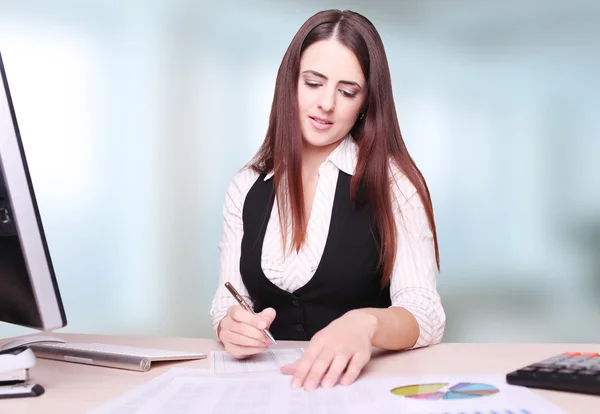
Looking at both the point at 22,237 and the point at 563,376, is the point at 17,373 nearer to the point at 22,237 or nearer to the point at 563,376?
the point at 22,237

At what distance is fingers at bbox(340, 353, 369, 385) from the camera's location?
1.02 metres

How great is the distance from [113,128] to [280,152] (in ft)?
6.32

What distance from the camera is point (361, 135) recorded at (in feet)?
5.98

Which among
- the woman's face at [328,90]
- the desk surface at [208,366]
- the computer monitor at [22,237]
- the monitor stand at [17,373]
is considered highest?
the woman's face at [328,90]

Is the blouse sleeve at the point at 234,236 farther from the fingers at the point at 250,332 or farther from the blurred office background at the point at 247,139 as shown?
the blurred office background at the point at 247,139

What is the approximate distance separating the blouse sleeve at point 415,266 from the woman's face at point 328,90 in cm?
19

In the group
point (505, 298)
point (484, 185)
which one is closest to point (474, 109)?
point (484, 185)

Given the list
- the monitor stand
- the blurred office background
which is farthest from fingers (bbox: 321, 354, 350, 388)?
the blurred office background

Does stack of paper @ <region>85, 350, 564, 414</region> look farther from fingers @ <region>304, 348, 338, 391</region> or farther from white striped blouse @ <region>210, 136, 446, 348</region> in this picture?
white striped blouse @ <region>210, 136, 446, 348</region>

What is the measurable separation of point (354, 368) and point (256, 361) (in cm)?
24

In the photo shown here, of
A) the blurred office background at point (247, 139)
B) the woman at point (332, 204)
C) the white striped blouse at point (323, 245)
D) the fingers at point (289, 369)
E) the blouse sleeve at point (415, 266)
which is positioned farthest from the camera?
the blurred office background at point (247, 139)

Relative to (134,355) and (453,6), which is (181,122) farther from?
(134,355)

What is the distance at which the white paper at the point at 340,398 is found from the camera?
87cm

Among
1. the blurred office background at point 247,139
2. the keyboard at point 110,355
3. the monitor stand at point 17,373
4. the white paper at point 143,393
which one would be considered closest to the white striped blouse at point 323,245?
the keyboard at point 110,355
